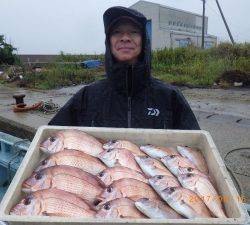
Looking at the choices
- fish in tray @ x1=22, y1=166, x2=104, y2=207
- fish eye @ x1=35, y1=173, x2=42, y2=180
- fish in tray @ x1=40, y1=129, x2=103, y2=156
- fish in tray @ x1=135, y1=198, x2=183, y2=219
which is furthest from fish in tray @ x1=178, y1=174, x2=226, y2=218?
fish eye @ x1=35, y1=173, x2=42, y2=180

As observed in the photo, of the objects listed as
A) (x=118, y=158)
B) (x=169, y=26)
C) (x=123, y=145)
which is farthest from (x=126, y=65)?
(x=169, y=26)

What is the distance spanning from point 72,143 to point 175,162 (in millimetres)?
600

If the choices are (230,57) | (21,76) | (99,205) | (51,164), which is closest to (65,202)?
(99,205)

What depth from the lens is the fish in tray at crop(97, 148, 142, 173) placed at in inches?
82.5

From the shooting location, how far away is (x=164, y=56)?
57.6 feet

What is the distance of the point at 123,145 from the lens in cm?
221

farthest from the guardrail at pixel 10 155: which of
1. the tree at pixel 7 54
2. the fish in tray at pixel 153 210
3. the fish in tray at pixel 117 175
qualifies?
the tree at pixel 7 54

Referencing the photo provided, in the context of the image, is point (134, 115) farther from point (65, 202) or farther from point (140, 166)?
point (65, 202)

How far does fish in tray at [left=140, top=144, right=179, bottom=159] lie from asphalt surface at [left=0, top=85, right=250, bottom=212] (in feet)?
5.93

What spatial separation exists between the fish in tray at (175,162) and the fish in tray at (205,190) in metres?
0.10

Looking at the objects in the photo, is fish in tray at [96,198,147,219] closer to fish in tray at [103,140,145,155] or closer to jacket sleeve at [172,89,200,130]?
fish in tray at [103,140,145,155]

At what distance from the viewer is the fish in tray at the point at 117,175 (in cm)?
194

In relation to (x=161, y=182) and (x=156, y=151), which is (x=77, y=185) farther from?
(x=156, y=151)

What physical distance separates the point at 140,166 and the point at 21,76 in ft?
43.6
